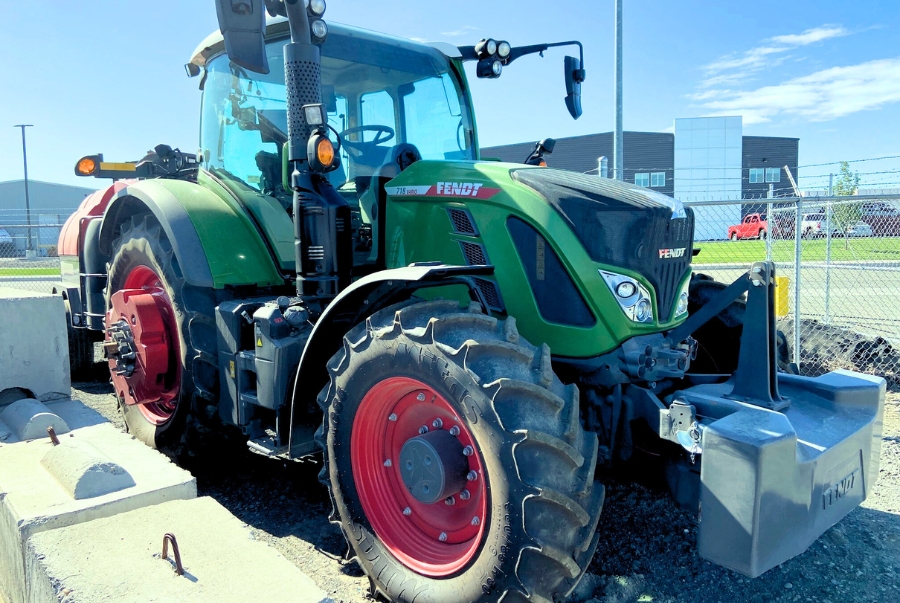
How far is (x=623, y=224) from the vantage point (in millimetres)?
3191

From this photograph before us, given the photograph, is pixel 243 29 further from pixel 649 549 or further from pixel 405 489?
pixel 649 549

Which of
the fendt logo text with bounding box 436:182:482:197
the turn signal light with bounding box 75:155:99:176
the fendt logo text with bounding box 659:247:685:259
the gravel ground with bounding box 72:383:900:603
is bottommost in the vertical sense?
the gravel ground with bounding box 72:383:900:603

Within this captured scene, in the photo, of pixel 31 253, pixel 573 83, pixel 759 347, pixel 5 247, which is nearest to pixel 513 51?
pixel 573 83

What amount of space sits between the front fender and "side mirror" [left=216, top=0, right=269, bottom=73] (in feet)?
4.45

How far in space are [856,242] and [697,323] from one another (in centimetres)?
956

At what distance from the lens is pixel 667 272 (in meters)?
3.36

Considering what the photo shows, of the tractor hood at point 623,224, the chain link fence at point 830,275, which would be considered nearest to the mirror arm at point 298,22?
the tractor hood at point 623,224

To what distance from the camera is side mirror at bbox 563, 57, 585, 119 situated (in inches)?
169

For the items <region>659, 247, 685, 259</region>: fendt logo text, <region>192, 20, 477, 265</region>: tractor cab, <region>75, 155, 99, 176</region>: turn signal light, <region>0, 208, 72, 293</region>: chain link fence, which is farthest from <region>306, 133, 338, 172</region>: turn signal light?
<region>0, 208, 72, 293</region>: chain link fence

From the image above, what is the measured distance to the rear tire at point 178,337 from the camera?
162 inches

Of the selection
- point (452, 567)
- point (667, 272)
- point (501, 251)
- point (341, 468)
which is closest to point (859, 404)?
point (667, 272)

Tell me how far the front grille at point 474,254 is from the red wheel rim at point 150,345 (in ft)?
6.61

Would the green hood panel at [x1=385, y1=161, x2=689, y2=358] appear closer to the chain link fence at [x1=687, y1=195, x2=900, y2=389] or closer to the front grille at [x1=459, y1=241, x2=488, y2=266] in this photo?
the front grille at [x1=459, y1=241, x2=488, y2=266]

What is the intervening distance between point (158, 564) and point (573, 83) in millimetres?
3518
